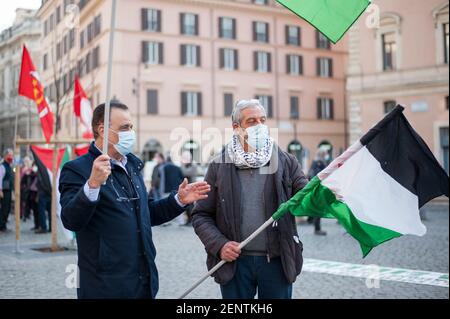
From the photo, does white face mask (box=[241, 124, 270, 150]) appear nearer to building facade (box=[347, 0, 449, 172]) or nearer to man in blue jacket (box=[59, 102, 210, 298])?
man in blue jacket (box=[59, 102, 210, 298])

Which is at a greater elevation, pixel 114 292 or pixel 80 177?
pixel 80 177

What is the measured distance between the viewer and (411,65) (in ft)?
96.5

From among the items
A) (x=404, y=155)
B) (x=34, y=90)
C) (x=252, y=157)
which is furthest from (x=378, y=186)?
(x=34, y=90)

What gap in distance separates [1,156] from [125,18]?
122 feet

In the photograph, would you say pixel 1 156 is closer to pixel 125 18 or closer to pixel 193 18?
pixel 125 18

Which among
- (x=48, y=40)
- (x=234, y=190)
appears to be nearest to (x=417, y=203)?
(x=234, y=190)

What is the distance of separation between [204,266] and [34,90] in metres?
3.57

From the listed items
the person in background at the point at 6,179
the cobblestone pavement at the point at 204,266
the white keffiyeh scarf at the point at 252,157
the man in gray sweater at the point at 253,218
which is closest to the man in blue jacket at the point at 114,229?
the man in gray sweater at the point at 253,218

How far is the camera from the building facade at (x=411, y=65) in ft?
92.4

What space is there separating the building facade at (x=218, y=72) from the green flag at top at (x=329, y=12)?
1279 inches

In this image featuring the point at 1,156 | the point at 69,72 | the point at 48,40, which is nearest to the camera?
the point at 1,156

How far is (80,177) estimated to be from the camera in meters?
3.30

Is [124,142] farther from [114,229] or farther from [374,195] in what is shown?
[374,195]

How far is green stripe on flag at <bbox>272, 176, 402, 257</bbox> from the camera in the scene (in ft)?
11.4
